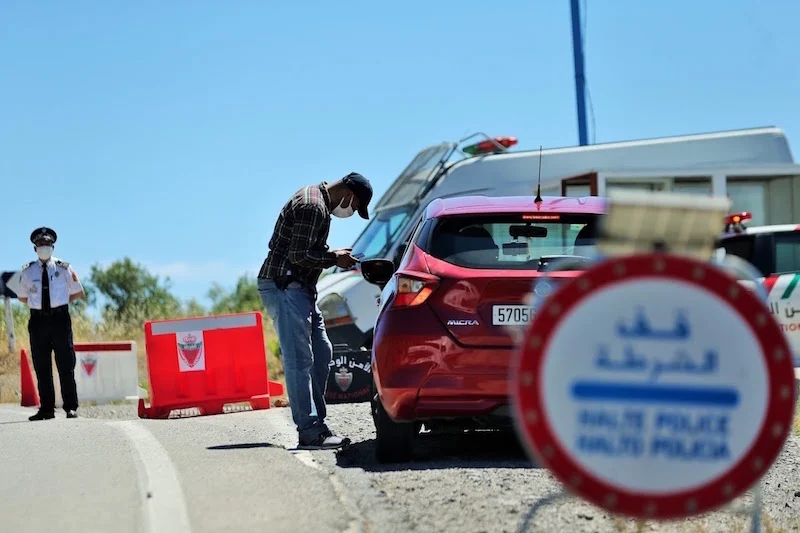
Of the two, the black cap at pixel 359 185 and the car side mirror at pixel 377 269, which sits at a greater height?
the black cap at pixel 359 185

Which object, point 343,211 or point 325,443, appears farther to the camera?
point 343,211

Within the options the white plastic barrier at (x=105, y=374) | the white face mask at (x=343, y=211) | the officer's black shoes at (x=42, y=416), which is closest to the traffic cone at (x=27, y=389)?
the white plastic barrier at (x=105, y=374)

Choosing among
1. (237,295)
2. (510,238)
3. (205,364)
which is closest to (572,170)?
(205,364)

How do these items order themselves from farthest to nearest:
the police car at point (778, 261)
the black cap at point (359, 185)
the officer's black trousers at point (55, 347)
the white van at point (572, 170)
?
1. the white van at point (572, 170)
2. the police car at point (778, 261)
3. the officer's black trousers at point (55, 347)
4. the black cap at point (359, 185)

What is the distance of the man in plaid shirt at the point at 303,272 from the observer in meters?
7.94

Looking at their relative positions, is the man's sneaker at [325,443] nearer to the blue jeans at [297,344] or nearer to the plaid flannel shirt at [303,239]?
the blue jeans at [297,344]

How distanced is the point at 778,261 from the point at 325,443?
7.35 metres

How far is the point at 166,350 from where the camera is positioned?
12.1m

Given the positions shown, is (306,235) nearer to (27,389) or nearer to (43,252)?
(43,252)

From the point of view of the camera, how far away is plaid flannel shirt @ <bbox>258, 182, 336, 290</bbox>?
794 centimetres

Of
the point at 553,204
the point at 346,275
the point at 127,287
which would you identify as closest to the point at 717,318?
the point at 553,204

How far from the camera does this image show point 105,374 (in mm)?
14617

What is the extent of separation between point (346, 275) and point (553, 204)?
7.50m

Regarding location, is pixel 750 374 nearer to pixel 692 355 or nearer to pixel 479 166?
pixel 692 355
